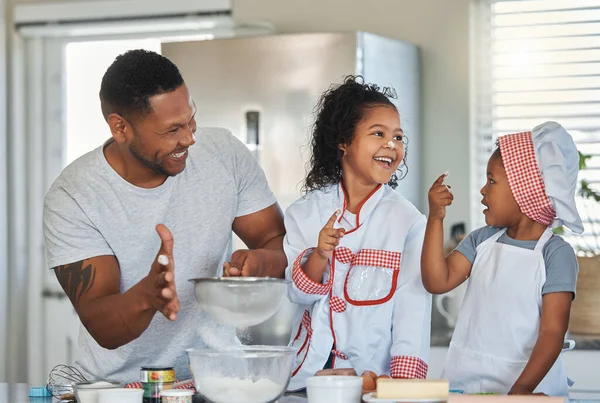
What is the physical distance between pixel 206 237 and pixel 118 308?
0.32 meters

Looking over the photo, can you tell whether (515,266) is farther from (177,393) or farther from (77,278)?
(77,278)

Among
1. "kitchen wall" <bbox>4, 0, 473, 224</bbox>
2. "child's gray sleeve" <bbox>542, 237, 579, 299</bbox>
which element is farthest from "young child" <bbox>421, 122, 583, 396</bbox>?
"kitchen wall" <bbox>4, 0, 473, 224</bbox>

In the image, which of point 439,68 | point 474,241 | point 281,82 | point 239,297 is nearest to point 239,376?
point 239,297

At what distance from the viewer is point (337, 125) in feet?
7.29

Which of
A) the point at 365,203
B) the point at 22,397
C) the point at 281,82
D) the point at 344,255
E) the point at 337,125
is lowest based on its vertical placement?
the point at 22,397

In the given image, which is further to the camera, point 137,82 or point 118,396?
point 137,82

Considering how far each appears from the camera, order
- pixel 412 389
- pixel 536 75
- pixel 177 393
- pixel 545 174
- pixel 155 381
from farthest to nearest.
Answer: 1. pixel 536 75
2. pixel 545 174
3. pixel 155 381
4. pixel 177 393
5. pixel 412 389

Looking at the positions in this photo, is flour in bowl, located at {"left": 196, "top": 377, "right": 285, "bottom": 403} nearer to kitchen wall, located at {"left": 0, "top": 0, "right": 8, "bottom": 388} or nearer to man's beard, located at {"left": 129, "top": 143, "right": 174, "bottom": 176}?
man's beard, located at {"left": 129, "top": 143, "right": 174, "bottom": 176}

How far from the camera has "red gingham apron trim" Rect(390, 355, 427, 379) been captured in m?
1.90

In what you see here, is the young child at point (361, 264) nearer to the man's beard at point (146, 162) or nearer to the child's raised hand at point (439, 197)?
the child's raised hand at point (439, 197)

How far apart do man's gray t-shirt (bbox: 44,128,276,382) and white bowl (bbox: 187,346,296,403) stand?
1.67 ft

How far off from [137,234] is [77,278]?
156 mm

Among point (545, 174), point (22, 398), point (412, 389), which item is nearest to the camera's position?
point (412, 389)

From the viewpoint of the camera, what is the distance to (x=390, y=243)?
6.64ft
